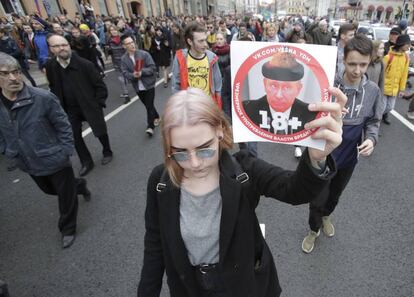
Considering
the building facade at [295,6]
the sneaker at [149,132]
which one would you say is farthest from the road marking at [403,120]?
the building facade at [295,6]

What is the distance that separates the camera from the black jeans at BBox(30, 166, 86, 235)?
2.81 m

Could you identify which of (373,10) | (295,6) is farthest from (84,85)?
(295,6)

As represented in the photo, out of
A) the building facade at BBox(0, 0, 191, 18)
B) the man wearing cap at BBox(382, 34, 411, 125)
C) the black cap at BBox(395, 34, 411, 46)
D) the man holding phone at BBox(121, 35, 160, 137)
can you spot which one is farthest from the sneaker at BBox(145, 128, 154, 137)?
the building facade at BBox(0, 0, 191, 18)

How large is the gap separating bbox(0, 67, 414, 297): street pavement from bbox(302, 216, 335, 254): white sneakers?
0.05m

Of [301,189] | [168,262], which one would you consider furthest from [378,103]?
[168,262]

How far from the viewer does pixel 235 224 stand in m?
1.21

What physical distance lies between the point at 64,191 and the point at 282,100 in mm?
2701

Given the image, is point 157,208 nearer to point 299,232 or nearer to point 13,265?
point 299,232

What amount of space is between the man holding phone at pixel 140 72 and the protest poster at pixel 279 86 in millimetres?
4474

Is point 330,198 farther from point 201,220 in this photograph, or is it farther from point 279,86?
point 279,86

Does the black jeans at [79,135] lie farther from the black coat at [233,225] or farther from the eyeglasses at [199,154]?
the eyeglasses at [199,154]

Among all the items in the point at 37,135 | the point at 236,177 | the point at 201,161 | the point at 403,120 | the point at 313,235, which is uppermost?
the point at 201,161

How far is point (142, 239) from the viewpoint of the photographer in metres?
2.99

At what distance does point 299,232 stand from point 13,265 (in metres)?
3.12
